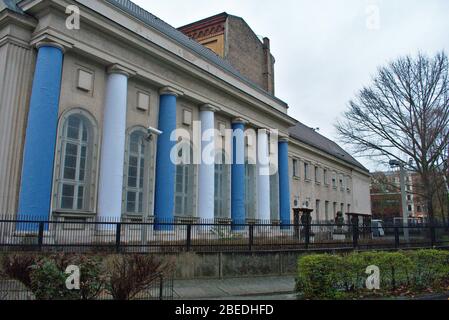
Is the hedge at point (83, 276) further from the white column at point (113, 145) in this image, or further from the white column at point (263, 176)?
the white column at point (263, 176)

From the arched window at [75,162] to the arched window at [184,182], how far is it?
17.9 ft

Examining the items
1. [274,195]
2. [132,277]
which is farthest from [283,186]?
[132,277]

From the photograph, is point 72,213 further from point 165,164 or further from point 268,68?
point 268,68

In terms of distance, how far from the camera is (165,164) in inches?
765

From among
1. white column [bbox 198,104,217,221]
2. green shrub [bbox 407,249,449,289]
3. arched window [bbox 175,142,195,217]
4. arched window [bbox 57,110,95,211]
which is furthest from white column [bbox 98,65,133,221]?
green shrub [bbox 407,249,449,289]

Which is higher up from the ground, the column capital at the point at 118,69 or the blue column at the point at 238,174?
the column capital at the point at 118,69

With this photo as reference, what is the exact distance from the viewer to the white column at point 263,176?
27.4 m

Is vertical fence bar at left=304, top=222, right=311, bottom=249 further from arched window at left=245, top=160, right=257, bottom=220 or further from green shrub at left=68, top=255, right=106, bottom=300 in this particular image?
arched window at left=245, top=160, right=257, bottom=220

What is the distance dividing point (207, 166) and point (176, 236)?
812cm

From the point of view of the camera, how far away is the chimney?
126 ft

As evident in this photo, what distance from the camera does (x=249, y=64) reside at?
36594 millimetres

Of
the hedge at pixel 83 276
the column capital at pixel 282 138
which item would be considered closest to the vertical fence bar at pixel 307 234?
the hedge at pixel 83 276

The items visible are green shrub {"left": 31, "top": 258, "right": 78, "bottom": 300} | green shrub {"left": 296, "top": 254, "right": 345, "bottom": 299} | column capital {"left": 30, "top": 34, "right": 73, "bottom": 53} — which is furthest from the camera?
column capital {"left": 30, "top": 34, "right": 73, "bottom": 53}

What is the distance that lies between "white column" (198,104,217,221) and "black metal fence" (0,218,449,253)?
5.27 meters
